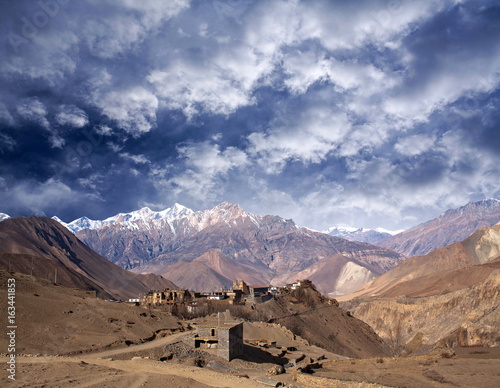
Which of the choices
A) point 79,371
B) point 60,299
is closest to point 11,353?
point 79,371

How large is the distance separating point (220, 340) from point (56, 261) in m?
120

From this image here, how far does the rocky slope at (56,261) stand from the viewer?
113 m

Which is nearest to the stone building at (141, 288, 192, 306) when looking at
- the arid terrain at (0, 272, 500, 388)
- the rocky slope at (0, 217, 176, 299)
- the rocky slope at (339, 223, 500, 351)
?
the rocky slope at (0, 217, 176, 299)

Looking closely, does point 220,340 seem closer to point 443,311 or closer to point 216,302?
point 216,302

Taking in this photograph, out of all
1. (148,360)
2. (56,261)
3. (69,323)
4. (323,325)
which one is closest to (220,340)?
(148,360)

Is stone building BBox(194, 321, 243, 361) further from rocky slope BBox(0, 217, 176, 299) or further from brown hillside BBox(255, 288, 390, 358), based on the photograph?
rocky slope BBox(0, 217, 176, 299)

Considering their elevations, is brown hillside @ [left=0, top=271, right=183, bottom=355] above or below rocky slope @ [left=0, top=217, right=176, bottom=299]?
below

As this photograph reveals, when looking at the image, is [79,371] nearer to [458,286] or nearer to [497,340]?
[497,340]

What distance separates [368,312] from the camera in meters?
127

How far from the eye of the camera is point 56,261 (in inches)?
5197

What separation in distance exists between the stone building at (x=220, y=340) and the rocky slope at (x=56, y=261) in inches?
3460

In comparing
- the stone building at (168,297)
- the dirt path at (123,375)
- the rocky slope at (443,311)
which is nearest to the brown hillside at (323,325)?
the rocky slope at (443,311)

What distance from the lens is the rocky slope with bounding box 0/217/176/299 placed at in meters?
113

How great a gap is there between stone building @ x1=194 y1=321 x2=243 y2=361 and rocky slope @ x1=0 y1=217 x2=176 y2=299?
288 feet
